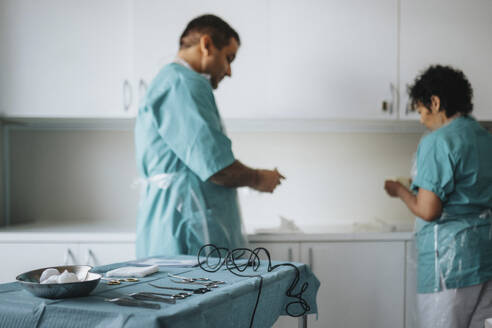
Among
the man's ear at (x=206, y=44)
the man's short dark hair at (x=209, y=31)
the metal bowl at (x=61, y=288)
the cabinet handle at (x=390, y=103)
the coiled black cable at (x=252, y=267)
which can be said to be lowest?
the coiled black cable at (x=252, y=267)

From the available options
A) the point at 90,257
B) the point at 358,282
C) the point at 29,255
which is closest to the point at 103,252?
the point at 90,257

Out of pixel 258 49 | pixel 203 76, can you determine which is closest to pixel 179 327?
pixel 203 76

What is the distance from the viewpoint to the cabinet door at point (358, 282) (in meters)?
2.02

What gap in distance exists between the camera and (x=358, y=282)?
2.03 metres

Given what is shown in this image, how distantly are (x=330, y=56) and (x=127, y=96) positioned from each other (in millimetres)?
977

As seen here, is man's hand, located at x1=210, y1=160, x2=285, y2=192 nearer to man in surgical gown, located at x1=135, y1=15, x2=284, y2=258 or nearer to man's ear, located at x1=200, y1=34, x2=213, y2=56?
man in surgical gown, located at x1=135, y1=15, x2=284, y2=258

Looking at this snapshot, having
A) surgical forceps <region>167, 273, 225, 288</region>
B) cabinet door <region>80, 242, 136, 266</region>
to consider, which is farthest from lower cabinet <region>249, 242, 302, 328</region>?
surgical forceps <region>167, 273, 225, 288</region>

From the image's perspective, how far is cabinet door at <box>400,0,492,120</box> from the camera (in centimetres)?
→ 215

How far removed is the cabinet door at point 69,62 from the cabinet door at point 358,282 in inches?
45.5

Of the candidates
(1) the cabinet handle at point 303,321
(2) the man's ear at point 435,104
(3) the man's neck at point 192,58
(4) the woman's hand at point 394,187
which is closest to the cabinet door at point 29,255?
(3) the man's neck at point 192,58

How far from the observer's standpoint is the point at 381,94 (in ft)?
7.06

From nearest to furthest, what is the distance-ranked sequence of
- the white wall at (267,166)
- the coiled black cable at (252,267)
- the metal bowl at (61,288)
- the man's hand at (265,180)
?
the metal bowl at (61,288)
the coiled black cable at (252,267)
the man's hand at (265,180)
the white wall at (267,166)

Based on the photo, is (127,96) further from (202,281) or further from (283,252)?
(202,281)

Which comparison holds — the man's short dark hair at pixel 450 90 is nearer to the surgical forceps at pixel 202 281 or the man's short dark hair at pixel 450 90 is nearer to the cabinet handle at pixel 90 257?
the surgical forceps at pixel 202 281
